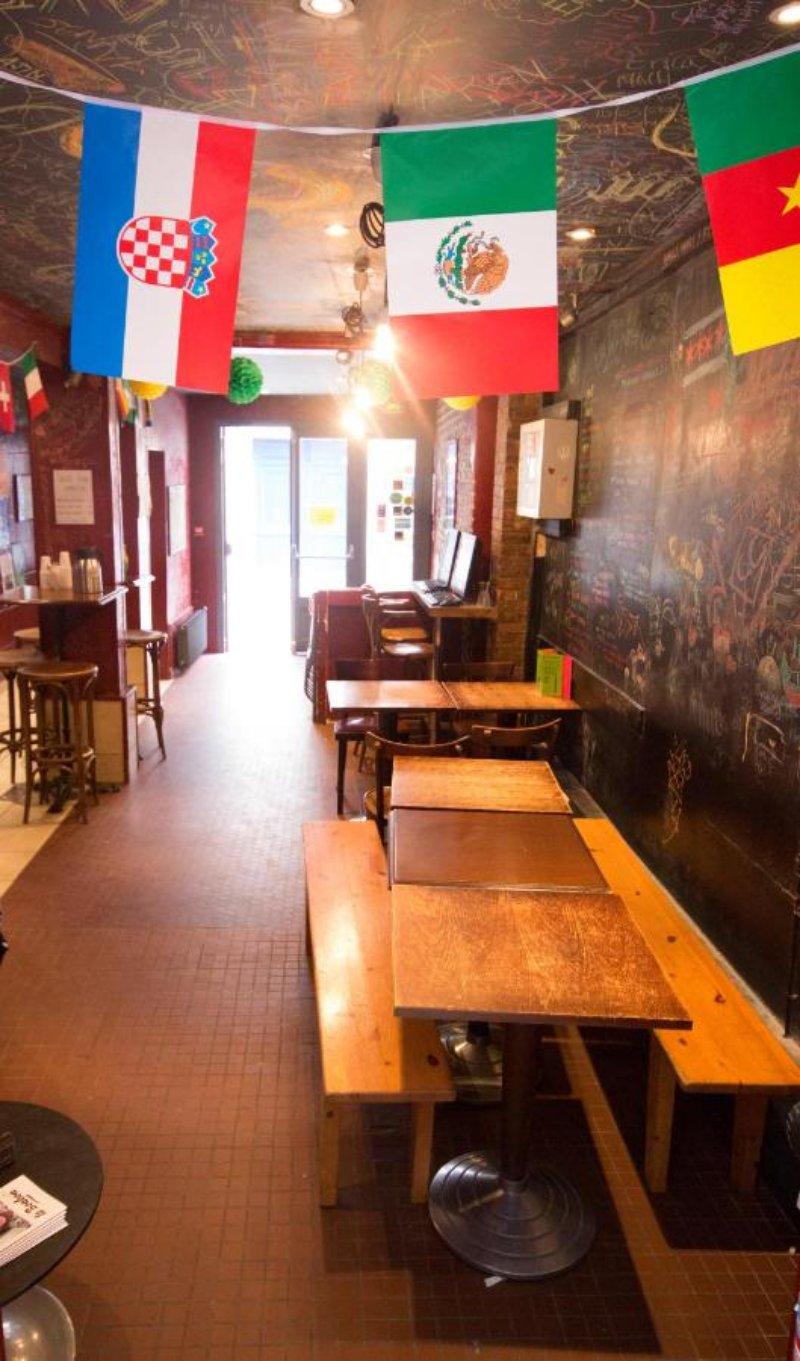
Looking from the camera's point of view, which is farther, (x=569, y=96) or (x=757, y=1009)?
(x=757, y=1009)

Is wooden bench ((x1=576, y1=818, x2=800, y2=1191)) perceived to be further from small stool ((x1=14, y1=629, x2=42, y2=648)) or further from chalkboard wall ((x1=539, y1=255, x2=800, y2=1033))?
small stool ((x1=14, y1=629, x2=42, y2=648))

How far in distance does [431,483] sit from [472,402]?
3.35 metres

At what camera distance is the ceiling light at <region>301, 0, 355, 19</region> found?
6.94 ft

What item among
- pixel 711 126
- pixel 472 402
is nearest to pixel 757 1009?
pixel 711 126

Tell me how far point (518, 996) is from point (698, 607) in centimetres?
202

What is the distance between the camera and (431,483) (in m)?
10.5

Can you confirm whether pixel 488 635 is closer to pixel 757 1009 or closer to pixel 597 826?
pixel 597 826

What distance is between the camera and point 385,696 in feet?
18.1

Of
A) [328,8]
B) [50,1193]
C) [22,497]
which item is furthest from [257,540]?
[50,1193]


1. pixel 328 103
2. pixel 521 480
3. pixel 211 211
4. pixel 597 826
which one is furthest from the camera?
pixel 521 480

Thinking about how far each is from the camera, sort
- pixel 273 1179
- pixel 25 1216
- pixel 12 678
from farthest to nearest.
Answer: pixel 12 678 < pixel 273 1179 < pixel 25 1216

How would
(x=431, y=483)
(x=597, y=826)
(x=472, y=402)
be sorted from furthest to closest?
(x=431, y=483) < (x=472, y=402) < (x=597, y=826)

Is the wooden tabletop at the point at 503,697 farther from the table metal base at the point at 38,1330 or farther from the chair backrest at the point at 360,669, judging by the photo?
the table metal base at the point at 38,1330

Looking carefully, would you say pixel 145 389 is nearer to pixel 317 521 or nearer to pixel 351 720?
pixel 351 720
